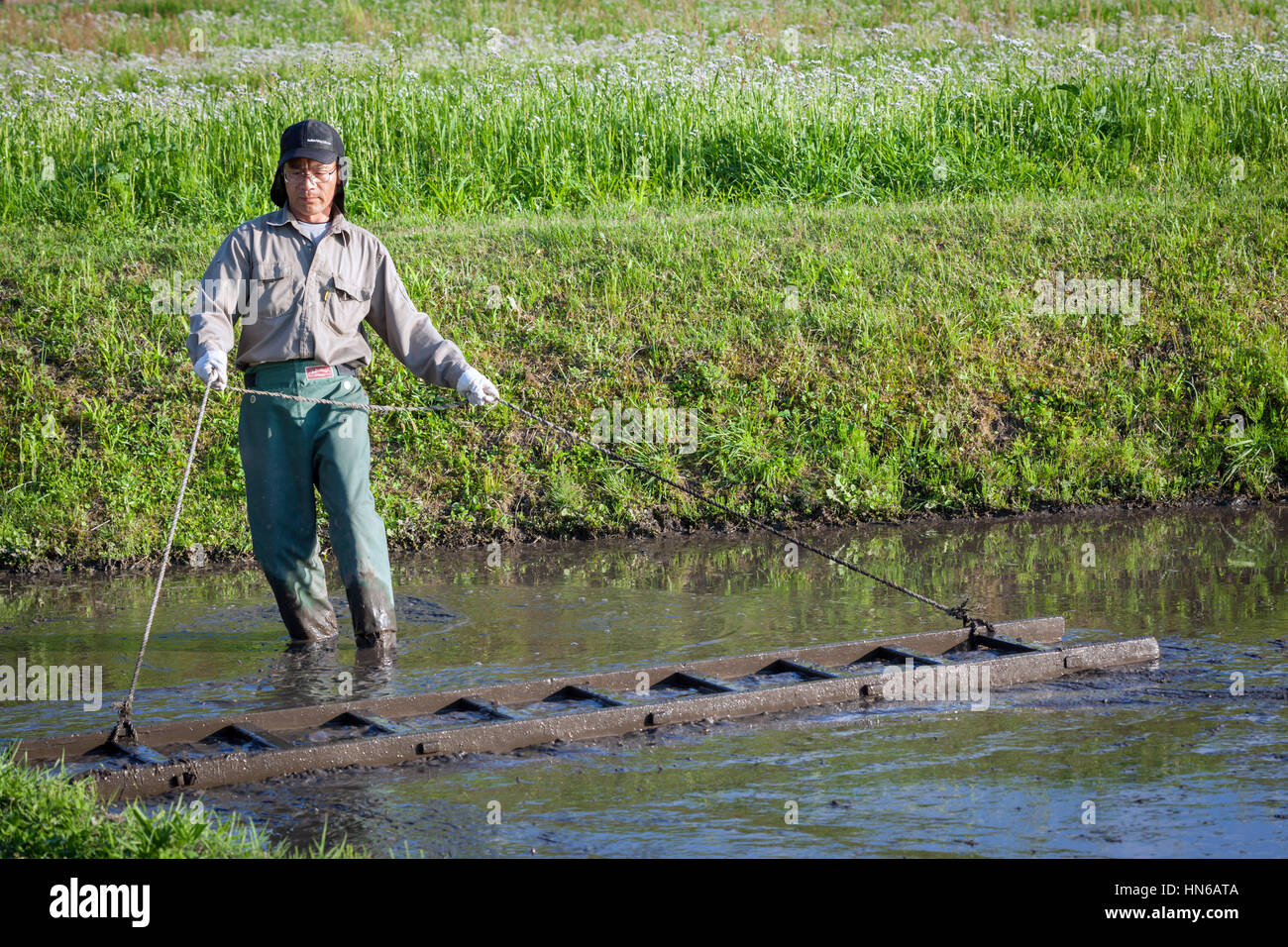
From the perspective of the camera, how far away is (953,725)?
574 centimetres

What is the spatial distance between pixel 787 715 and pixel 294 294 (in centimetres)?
284

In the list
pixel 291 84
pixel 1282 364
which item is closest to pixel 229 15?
pixel 291 84

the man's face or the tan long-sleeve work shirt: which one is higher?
the man's face

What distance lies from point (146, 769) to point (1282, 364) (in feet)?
28.2

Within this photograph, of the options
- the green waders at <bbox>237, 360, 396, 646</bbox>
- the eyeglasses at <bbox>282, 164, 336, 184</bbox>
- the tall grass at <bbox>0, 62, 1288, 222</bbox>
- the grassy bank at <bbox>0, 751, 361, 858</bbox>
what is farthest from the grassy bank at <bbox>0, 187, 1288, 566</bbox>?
the grassy bank at <bbox>0, 751, 361, 858</bbox>

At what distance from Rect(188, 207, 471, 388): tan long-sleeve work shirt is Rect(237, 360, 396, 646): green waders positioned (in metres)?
0.12

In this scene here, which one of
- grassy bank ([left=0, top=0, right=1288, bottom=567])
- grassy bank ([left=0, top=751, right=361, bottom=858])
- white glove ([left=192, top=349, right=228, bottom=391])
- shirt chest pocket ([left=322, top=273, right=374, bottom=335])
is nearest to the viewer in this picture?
grassy bank ([left=0, top=751, right=361, bottom=858])

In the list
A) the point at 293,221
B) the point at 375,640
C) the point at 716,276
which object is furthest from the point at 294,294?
the point at 716,276

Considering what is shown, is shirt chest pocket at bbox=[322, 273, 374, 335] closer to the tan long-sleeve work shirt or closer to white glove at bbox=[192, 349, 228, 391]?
the tan long-sleeve work shirt

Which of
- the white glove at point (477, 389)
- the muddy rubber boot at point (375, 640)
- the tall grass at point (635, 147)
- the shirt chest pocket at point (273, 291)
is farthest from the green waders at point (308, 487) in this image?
the tall grass at point (635, 147)

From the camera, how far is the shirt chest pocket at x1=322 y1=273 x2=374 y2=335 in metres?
6.95

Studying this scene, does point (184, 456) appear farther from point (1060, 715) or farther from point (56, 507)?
point (1060, 715)

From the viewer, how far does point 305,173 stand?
22.9ft

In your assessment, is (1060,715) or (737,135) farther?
(737,135)
